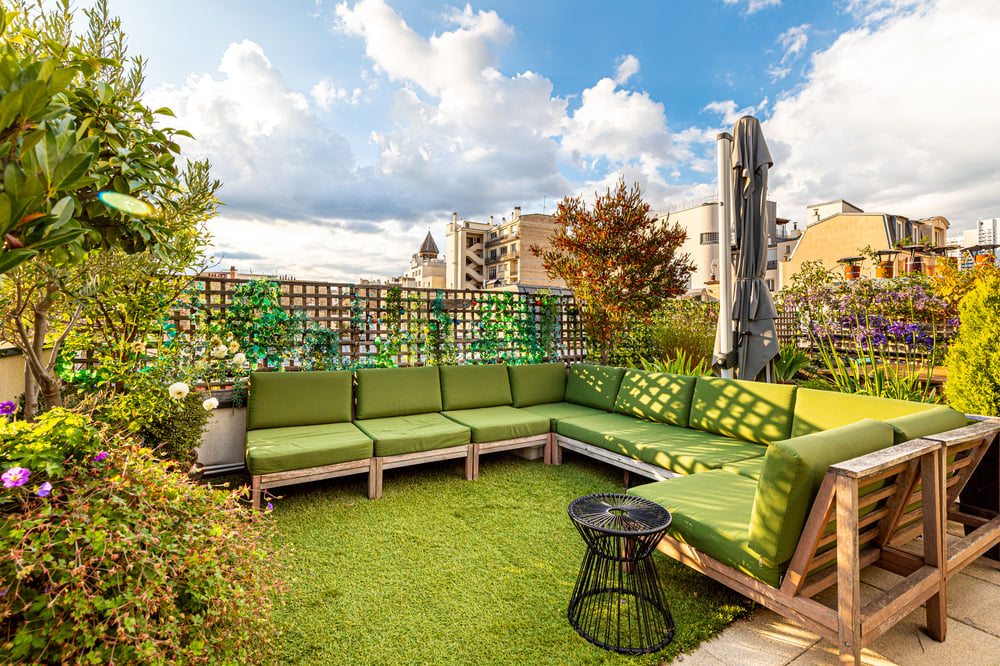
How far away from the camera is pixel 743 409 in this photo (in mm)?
3393

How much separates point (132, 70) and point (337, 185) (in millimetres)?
8370

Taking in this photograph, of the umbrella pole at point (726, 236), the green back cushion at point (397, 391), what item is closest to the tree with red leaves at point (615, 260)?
the umbrella pole at point (726, 236)

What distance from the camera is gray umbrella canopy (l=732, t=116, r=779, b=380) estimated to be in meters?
3.64

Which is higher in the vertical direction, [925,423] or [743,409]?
[925,423]

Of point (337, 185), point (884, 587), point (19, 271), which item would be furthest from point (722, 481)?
point (337, 185)

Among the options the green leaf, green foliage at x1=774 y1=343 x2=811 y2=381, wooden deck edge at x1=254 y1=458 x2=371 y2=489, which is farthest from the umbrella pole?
the green leaf

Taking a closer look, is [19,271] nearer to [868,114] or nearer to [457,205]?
[868,114]

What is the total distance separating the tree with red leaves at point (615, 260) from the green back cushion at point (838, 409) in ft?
9.19

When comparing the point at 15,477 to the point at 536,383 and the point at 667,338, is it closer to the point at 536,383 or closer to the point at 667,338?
the point at 536,383

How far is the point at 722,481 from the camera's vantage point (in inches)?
104

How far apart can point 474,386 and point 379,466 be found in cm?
146

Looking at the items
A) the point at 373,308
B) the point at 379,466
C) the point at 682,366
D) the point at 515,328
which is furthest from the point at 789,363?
the point at 373,308

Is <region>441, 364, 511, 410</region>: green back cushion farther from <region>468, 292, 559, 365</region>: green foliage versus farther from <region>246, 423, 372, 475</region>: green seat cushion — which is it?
<region>246, 423, 372, 475</region>: green seat cushion

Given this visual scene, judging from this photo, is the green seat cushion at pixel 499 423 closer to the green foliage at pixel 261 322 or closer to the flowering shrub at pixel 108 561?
the green foliage at pixel 261 322
